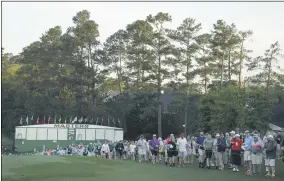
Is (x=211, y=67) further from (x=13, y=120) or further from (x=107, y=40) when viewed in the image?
(x=13, y=120)

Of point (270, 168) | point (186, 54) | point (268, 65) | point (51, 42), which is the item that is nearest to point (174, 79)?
point (186, 54)

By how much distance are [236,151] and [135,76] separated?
121 ft

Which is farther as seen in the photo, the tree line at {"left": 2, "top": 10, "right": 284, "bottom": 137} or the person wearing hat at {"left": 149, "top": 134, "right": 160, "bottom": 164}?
the tree line at {"left": 2, "top": 10, "right": 284, "bottom": 137}

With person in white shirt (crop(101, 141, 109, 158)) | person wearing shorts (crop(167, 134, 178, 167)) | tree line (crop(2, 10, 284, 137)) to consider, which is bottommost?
person in white shirt (crop(101, 141, 109, 158))

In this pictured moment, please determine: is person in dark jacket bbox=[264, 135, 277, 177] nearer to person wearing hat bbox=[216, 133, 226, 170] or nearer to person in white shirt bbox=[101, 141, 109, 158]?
person wearing hat bbox=[216, 133, 226, 170]

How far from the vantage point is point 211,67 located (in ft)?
170

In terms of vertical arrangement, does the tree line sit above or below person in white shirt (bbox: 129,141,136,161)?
above

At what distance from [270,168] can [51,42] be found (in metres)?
49.9

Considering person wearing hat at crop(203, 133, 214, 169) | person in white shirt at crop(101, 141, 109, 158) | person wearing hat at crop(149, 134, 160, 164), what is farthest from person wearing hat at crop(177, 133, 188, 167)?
person in white shirt at crop(101, 141, 109, 158)

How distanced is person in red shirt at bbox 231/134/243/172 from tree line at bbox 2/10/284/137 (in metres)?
20.6

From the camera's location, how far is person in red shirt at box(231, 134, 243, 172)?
62.0ft

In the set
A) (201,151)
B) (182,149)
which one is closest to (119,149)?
(182,149)

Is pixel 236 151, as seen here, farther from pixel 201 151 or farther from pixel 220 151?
pixel 201 151

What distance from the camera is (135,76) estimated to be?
55.4 m
